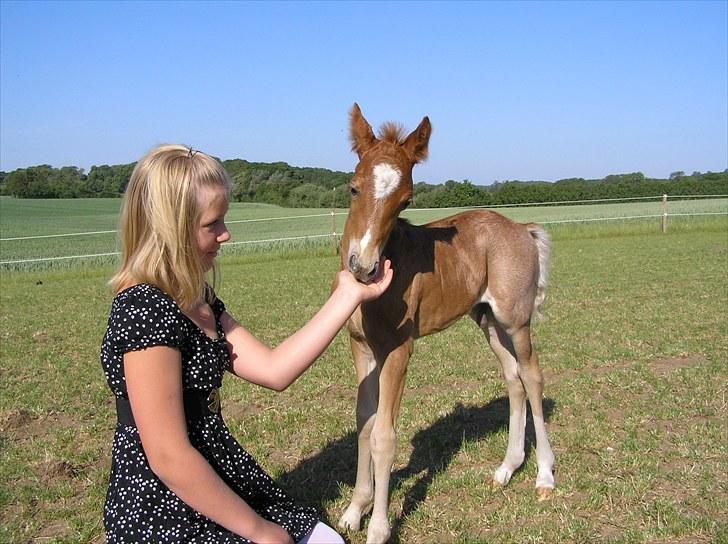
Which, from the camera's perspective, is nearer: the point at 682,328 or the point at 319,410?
the point at 319,410

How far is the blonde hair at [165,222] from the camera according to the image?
177 centimetres

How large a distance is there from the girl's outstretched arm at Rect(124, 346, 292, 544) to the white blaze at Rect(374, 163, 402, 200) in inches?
55.2

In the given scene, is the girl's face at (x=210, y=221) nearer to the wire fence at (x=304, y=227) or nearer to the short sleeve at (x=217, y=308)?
the short sleeve at (x=217, y=308)

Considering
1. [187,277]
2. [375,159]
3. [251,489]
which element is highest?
[375,159]

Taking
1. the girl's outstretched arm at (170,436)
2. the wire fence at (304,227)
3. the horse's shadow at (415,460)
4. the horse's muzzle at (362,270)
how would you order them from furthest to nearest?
1. the wire fence at (304,227)
2. the horse's shadow at (415,460)
3. the horse's muzzle at (362,270)
4. the girl's outstretched arm at (170,436)

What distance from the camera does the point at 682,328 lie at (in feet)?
25.6

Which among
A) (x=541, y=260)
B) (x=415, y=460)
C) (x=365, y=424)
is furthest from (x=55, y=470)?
(x=541, y=260)

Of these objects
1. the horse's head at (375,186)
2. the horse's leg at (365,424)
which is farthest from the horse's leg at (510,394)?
the horse's head at (375,186)

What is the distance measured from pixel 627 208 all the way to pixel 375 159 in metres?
31.4

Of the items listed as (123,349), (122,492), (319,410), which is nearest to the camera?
(123,349)

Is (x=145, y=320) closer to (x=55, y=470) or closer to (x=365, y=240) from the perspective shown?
(x=365, y=240)

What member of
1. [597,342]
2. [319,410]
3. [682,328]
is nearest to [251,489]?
[319,410]

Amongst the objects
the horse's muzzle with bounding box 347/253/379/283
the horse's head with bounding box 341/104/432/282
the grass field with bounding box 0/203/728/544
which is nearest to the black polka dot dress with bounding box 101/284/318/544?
the horse's muzzle with bounding box 347/253/379/283

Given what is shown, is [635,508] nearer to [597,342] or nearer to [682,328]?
[597,342]
